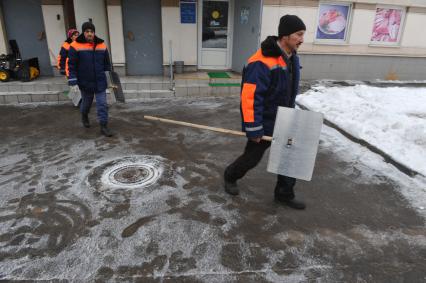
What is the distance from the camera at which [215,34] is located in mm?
10500

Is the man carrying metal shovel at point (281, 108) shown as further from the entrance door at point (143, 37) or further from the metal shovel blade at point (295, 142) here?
the entrance door at point (143, 37)

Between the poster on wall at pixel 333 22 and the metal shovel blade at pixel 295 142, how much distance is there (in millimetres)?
8069

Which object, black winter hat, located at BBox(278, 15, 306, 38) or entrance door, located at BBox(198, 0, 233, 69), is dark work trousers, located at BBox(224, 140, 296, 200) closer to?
black winter hat, located at BBox(278, 15, 306, 38)

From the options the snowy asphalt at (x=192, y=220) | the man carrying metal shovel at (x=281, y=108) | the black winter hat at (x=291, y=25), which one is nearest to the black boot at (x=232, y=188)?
the snowy asphalt at (x=192, y=220)

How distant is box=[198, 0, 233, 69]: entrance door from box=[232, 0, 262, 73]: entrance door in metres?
0.27

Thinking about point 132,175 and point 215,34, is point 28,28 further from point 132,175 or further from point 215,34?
point 132,175

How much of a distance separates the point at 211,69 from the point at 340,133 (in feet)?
19.1

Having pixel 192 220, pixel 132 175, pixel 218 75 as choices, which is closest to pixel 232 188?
pixel 192 220

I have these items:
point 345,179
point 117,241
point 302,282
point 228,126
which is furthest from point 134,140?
point 302,282

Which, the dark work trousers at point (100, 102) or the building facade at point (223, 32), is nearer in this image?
the dark work trousers at point (100, 102)

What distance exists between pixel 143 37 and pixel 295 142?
7919 mm

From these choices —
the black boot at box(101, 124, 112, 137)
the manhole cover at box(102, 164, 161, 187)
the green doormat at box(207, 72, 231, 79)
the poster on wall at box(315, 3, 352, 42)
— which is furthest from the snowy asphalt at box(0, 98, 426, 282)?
the poster on wall at box(315, 3, 352, 42)

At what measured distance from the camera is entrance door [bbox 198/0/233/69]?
Result: 10.2 meters

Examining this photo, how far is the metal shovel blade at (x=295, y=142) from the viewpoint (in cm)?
310
